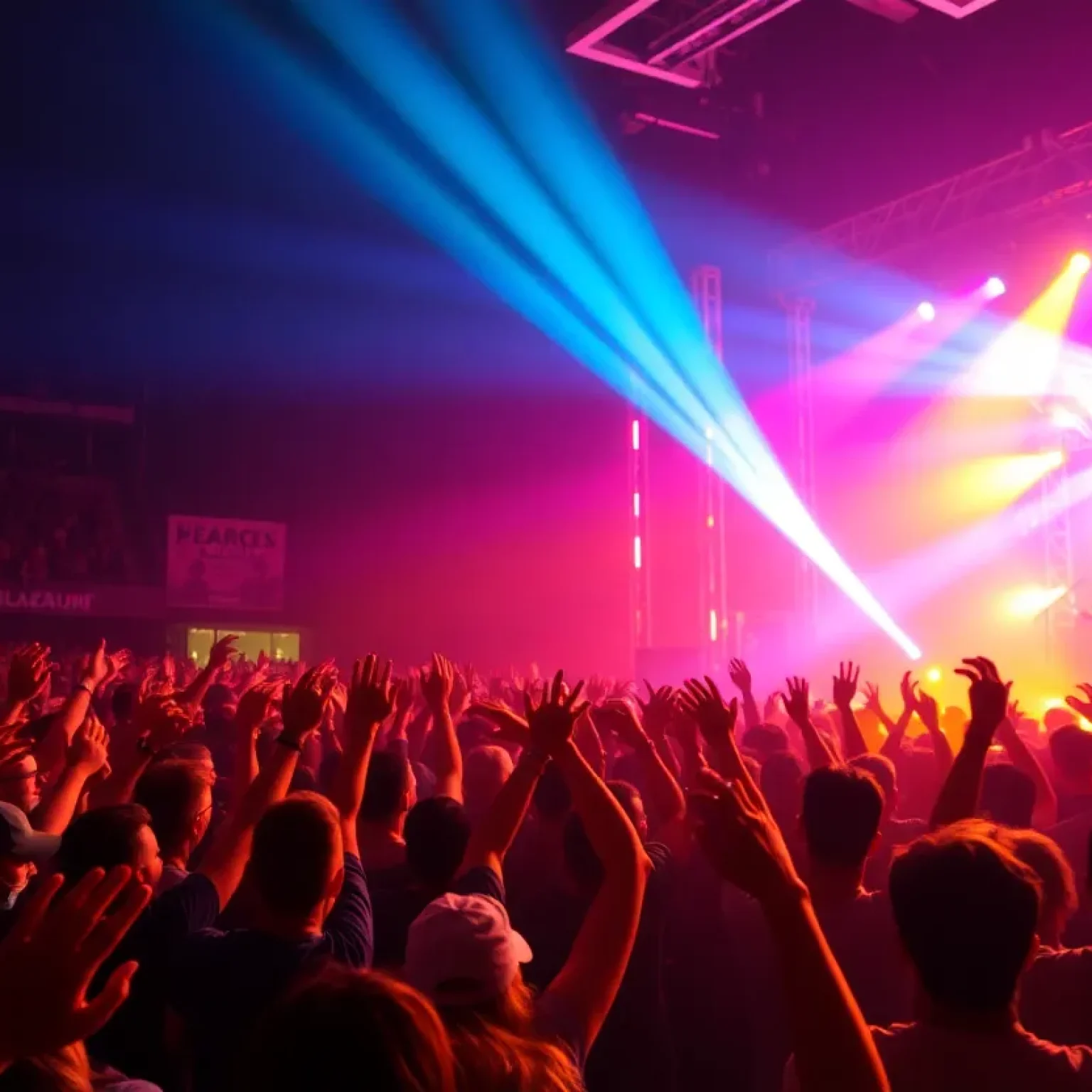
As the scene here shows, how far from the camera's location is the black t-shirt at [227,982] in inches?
82.4

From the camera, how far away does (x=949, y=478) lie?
1755 centimetres

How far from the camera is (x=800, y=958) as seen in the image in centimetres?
151

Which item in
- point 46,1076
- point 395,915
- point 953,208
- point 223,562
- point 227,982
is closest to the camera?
point 46,1076

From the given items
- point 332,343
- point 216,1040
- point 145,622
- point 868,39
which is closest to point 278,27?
point 332,343

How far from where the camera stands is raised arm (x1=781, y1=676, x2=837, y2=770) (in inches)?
160

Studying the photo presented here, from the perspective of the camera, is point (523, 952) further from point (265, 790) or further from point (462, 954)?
point (265, 790)

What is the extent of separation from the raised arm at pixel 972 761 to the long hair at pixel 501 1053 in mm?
1608

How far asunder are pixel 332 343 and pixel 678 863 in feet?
42.9

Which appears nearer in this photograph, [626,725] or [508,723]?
[508,723]

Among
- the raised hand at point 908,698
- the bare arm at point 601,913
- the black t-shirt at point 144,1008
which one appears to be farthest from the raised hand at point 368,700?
the raised hand at point 908,698

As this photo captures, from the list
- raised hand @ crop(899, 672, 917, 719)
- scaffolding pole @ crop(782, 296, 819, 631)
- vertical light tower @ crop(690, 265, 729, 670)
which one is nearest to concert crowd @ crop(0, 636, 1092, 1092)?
raised hand @ crop(899, 672, 917, 719)

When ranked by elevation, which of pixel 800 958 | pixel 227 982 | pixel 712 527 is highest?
pixel 712 527

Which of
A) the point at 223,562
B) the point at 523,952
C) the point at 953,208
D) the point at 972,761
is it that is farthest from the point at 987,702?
the point at 223,562

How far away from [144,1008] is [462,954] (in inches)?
35.7
